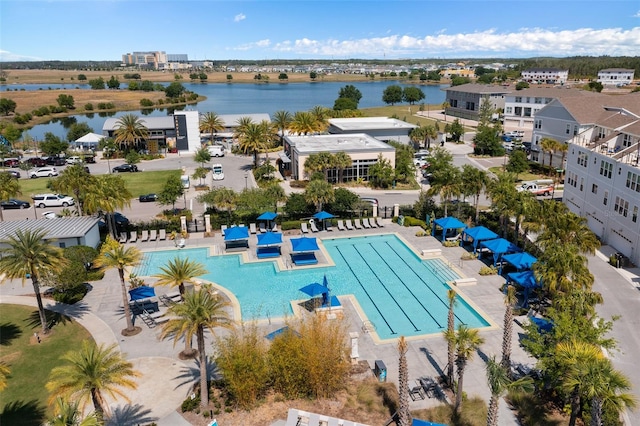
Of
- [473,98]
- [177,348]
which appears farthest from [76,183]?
[473,98]

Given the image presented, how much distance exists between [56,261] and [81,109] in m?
135

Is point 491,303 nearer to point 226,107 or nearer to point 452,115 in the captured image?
point 452,115

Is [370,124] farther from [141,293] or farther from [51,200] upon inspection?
[141,293]

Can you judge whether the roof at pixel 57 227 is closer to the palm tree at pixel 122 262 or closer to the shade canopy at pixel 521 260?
the palm tree at pixel 122 262

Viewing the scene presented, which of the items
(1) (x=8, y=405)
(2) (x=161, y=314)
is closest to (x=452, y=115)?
(2) (x=161, y=314)

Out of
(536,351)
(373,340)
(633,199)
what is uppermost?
(633,199)

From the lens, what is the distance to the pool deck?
67.4 ft

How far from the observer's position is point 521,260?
102 ft

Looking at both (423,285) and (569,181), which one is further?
(569,181)

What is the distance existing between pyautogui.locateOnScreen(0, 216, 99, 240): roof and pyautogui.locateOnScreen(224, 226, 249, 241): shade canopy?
10.4 metres

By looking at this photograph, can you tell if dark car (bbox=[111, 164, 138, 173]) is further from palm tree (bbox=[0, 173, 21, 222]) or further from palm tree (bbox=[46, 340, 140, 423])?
palm tree (bbox=[46, 340, 140, 423])

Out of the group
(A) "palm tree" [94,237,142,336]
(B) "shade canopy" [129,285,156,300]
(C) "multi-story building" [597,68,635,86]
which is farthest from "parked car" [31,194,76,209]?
(C) "multi-story building" [597,68,635,86]

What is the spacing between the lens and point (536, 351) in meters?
19.5

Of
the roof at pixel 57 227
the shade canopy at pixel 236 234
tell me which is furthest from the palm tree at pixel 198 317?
the roof at pixel 57 227
